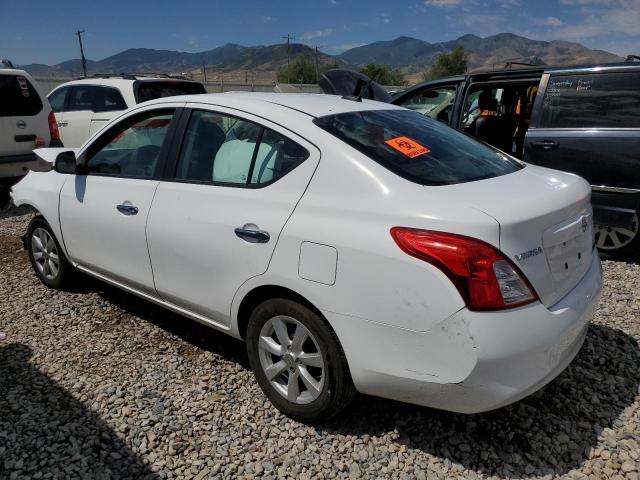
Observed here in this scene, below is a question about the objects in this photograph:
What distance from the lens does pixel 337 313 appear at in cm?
223

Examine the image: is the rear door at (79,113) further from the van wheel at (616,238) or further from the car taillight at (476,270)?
the car taillight at (476,270)

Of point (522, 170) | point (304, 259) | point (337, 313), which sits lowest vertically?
point (337, 313)

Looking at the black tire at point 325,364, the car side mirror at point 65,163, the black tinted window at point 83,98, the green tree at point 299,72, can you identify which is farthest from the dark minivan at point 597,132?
the green tree at point 299,72

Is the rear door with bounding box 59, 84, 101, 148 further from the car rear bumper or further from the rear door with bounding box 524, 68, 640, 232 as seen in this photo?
the car rear bumper

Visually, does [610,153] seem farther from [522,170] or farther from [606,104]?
[522,170]

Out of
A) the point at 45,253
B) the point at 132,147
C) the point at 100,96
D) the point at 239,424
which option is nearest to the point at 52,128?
the point at 100,96

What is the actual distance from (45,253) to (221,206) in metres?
2.40

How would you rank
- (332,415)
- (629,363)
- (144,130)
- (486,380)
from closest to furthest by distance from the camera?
(486,380), (332,415), (629,363), (144,130)

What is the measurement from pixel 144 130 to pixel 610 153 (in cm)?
393

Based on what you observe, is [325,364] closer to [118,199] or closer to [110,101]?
[118,199]

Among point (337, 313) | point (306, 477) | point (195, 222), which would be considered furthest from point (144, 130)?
point (306, 477)

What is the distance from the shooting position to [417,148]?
2.61 metres

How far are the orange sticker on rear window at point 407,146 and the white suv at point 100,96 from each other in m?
5.88

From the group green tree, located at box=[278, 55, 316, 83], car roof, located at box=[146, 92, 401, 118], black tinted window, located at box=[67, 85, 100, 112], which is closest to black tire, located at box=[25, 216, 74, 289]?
car roof, located at box=[146, 92, 401, 118]
